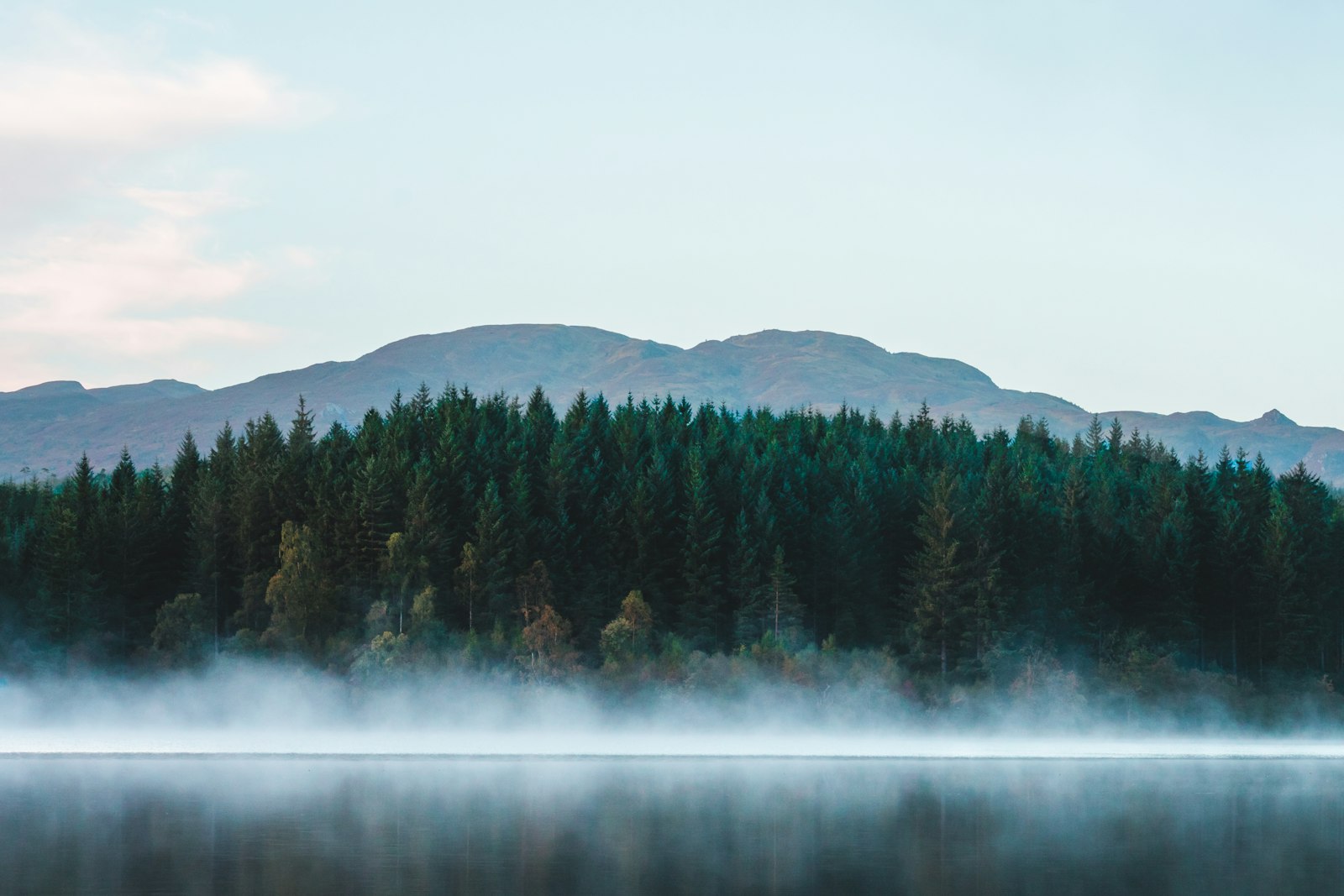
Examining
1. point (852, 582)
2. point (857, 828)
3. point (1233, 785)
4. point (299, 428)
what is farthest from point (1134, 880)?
point (299, 428)

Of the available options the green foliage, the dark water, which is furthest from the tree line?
the dark water

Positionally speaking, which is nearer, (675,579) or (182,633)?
(182,633)

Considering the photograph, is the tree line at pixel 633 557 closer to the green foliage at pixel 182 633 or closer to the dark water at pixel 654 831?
the green foliage at pixel 182 633

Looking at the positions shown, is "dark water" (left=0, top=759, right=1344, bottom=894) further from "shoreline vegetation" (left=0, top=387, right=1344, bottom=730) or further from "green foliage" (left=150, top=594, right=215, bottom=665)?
"green foliage" (left=150, top=594, right=215, bottom=665)

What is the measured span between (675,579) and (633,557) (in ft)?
9.17

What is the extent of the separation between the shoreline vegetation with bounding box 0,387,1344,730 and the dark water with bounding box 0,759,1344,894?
18.4 metres

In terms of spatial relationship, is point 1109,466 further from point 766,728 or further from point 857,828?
point 857,828

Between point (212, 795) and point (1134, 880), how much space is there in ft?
101

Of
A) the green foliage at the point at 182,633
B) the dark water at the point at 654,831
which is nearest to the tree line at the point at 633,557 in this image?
the green foliage at the point at 182,633

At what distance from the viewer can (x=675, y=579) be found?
90750 mm

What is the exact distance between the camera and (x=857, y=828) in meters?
44.0

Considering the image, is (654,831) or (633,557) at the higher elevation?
(633,557)

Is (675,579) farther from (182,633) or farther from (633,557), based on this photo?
(182,633)

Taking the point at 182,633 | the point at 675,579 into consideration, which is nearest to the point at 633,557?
the point at 675,579
